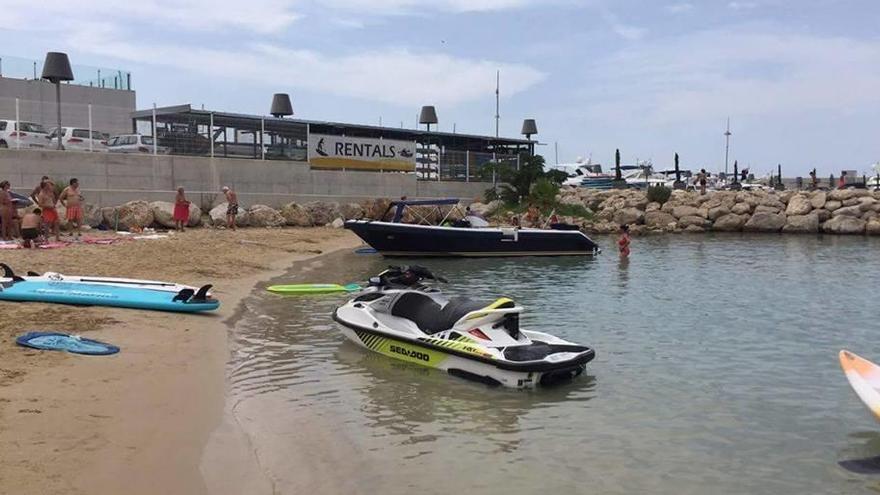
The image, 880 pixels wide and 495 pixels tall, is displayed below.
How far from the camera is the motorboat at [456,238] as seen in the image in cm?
2330

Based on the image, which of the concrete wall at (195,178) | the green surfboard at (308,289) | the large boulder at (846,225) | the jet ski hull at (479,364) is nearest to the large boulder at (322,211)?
the concrete wall at (195,178)

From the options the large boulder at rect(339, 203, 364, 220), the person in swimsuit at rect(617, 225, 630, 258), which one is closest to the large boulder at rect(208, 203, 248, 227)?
the large boulder at rect(339, 203, 364, 220)

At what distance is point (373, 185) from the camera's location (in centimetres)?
3481

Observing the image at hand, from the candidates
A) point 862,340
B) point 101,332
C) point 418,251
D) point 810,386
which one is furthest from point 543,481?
point 418,251

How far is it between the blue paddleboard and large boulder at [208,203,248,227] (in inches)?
601

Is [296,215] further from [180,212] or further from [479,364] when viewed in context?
[479,364]

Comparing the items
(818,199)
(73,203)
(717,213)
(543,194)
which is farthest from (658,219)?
(73,203)

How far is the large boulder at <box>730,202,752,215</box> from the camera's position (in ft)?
133

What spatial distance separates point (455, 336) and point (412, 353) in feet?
2.44

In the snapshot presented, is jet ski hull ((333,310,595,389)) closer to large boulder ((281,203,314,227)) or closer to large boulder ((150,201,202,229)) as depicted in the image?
large boulder ((150,201,202,229))

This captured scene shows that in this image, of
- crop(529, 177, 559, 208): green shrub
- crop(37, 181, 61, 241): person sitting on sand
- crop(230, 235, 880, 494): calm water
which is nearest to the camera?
crop(230, 235, 880, 494): calm water

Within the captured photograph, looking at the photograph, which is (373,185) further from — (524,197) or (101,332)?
(101,332)

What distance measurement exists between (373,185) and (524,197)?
920 centimetres

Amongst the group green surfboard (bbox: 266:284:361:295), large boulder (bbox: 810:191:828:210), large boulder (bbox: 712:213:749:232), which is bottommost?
green surfboard (bbox: 266:284:361:295)
